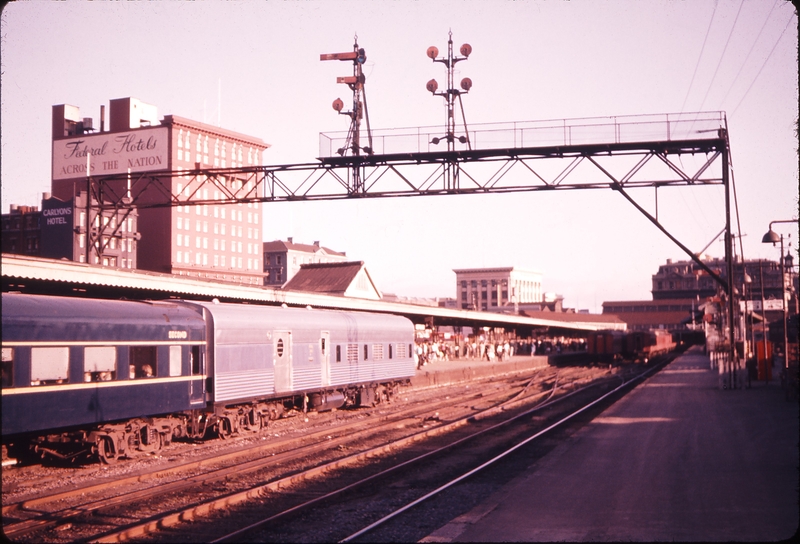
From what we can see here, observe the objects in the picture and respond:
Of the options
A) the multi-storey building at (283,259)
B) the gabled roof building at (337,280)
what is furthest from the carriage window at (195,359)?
the multi-storey building at (283,259)

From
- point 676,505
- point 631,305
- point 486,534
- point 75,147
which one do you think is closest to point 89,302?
point 486,534

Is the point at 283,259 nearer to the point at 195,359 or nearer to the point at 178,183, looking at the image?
the point at 178,183

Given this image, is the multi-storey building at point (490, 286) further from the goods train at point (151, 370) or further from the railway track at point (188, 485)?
the railway track at point (188, 485)

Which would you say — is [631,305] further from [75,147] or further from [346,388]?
[346,388]

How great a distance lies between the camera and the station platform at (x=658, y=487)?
33.6ft

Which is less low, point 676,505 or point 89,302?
point 89,302

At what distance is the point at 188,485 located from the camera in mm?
13727

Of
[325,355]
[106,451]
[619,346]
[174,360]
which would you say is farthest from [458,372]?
[106,451]

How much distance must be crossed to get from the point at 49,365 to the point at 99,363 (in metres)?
1.35

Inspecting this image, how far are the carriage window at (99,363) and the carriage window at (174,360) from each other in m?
1.94

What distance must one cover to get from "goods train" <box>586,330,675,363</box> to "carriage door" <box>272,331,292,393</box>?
157 feet

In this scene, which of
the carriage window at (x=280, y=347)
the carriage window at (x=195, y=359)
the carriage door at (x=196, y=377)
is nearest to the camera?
the carriage door at (x=196, y=377)

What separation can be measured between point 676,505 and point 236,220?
10249 centimetres

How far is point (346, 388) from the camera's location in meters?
27.5
